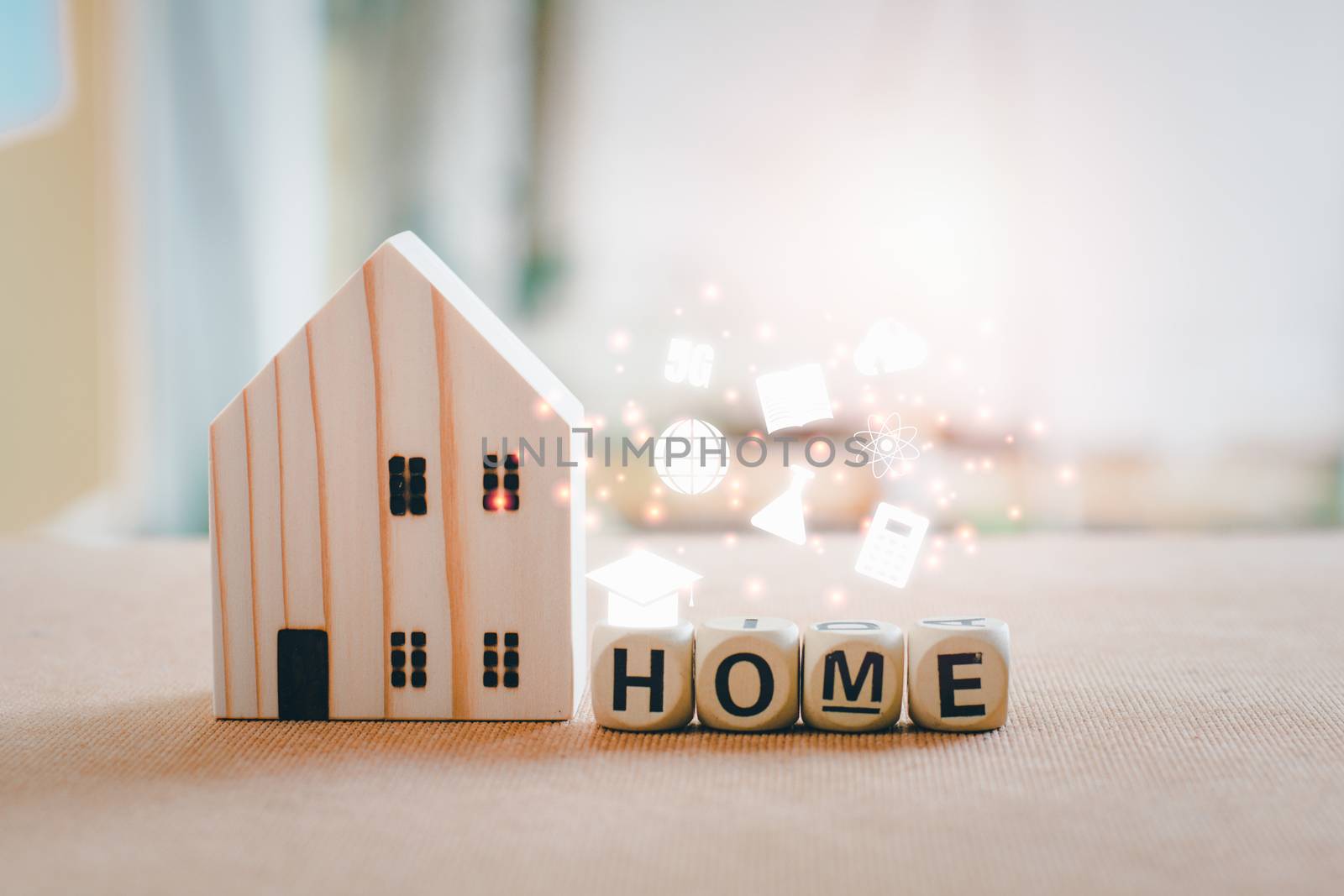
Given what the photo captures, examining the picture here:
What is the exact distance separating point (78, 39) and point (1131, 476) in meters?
2.28

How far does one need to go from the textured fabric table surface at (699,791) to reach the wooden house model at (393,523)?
40 mm

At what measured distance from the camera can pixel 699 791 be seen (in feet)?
2.36

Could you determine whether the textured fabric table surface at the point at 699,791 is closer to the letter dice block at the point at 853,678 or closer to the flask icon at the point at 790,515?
the letter dice block at the point at 853,678

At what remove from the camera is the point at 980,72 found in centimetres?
229

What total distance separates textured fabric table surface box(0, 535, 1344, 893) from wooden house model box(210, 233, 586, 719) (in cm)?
4

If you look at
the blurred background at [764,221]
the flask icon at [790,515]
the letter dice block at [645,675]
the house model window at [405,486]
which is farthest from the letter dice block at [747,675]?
the blurred background at [764,221]

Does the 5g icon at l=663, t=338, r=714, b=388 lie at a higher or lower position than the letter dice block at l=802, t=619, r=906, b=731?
higher

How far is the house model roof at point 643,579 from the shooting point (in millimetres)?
902

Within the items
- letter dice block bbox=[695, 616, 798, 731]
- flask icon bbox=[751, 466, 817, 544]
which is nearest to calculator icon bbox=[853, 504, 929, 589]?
flask icon bbox=[751, 466, 817, 544]

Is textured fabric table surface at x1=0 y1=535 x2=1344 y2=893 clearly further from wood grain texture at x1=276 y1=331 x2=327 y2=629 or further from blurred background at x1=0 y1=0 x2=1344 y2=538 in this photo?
blurred background at x1=0 y1=0 x2=1344 y2=538

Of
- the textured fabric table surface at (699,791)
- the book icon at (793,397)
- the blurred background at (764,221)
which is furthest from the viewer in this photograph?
the blurred background at (764,221)

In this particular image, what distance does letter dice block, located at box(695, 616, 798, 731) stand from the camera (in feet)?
2.72

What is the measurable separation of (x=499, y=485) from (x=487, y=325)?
0.13m

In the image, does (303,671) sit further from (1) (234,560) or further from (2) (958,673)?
(2) (958,673)
